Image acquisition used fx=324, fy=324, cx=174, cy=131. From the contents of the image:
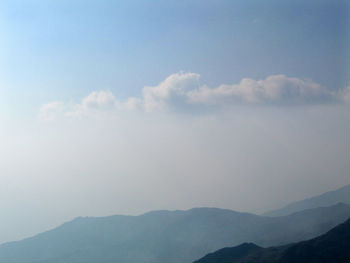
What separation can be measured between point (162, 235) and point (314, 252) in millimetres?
71736

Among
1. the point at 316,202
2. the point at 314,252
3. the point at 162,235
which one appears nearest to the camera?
the point at 314,252

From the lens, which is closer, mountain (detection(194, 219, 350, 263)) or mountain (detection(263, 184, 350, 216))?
mountain (detection(194, 219, 350, 263))

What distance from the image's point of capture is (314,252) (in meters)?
44.2

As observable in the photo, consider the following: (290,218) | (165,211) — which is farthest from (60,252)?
(290,218)

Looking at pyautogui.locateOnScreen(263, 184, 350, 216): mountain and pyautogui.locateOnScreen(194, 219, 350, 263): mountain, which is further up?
pyautogui.locateOnScreen(263, 184, 350, 216): mountain

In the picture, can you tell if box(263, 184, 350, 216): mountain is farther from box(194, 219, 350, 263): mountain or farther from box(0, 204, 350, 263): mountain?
box(194, 219, 350, 263): mountain

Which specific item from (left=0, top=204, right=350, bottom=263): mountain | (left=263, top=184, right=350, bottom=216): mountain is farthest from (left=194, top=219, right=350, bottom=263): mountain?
(left=263, top=184, right=350, bottom=216): mountain

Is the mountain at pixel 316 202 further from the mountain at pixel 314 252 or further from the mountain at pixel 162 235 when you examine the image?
the mountain at pixel 314 252

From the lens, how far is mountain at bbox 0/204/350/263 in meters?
82.6

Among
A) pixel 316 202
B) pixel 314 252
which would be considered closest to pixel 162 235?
pixel 316 202

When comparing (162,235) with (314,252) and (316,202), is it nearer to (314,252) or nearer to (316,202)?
(316,202)

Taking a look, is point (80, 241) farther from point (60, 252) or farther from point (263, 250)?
point (263, 250)

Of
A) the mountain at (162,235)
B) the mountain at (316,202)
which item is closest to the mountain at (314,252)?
the mountain at (162,235)

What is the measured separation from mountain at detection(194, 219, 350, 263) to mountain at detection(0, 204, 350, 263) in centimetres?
2789
